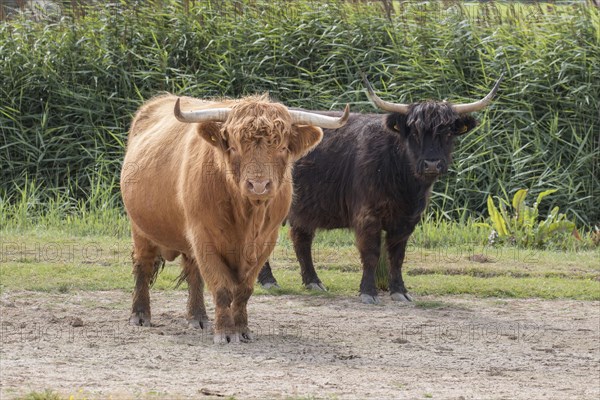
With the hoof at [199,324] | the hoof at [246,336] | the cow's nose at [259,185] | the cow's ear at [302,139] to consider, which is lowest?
the hoof at [199,324]

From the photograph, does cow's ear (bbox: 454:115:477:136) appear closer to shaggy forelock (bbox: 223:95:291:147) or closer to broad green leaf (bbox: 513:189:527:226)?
broad green leaf (bbox: 513:189:527:226)

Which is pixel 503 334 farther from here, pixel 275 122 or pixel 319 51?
pixel 319 51

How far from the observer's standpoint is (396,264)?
9.63 metres

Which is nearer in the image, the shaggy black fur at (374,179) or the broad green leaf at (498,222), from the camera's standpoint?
the shaggy black fur at (374,179)

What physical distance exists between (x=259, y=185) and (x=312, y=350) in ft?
3.97

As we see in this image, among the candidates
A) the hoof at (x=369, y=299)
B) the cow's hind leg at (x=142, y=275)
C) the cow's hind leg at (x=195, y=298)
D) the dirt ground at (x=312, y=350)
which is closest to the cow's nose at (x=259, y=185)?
the dirt ground at (x=312, y=350)

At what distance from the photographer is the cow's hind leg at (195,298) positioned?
25.5 feet

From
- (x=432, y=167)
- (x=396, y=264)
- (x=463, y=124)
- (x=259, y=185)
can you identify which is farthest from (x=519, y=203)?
(x=259, y=185)

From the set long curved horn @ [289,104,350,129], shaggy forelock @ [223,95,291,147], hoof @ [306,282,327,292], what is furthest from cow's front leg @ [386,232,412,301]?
shaggy forelock @ [223,95,291,147]

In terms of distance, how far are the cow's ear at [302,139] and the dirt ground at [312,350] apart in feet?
4.08

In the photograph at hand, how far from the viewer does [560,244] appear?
1220cm

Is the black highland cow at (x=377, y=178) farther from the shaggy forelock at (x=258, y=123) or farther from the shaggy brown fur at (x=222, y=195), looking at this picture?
the shaggy forelock at (x=258, y=123)

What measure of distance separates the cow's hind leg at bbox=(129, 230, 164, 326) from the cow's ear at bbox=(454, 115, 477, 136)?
2.92m

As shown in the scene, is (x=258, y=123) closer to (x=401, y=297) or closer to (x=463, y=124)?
(x=401, y=297)
